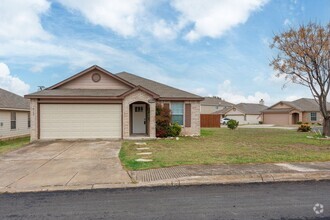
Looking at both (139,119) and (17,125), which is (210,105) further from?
(17,125)

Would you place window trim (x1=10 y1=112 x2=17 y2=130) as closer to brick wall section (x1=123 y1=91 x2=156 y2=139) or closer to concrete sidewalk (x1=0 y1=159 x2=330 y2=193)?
brick wall section (x1=123 y1=91 x2=156 y2=139)

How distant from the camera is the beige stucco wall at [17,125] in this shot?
1897 cm

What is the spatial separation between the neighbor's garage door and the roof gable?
41.9m

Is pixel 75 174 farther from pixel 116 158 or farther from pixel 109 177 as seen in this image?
pixel 116 158

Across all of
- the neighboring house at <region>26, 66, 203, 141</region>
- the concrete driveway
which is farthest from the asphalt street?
the neighboring house at <region>26, 66, 203, 141</region>

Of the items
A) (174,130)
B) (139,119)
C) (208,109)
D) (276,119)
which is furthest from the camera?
(208,109)

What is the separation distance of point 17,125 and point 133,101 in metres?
11.2

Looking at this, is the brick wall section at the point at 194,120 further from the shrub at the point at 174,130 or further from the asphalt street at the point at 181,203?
the asphalt street at the point at 181,203

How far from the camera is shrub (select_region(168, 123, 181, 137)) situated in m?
17.8

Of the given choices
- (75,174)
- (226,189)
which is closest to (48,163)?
(75,174)

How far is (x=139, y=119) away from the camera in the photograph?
1947cm

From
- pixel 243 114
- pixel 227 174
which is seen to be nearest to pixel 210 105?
pixel 243 114

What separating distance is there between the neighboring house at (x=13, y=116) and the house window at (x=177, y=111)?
1214cm

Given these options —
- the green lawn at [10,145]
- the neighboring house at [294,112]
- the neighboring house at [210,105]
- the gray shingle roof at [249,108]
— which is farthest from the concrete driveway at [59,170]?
the neighboring house at [210,105]
